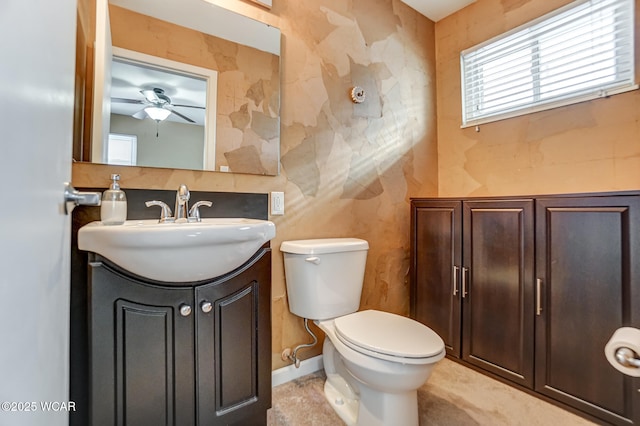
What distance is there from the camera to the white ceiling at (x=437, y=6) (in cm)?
219

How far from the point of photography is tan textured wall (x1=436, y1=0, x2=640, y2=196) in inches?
62.5

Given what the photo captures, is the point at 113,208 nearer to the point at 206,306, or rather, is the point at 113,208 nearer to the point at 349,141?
the point at 206,306

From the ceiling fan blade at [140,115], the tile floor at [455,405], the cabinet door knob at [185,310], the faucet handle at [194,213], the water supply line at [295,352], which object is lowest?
the tile floor at [455,405]

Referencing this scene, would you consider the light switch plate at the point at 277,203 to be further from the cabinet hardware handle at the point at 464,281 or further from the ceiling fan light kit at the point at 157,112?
the cabinet hardware handle at the point at 464,281

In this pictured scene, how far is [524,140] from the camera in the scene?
194 cm

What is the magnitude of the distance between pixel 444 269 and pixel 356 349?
38.3 inches

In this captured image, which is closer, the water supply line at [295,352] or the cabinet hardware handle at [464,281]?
the water supply line at [295,352]

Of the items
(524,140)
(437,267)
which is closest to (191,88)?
(437,267)

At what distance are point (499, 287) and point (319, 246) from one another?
1.04 m

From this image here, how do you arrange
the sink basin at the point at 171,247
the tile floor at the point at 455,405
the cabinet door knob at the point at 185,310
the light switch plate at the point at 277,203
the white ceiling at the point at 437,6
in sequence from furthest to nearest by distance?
1. the white ceiling at the point at 437,6
2. the light switch plate at the point at 277,203
3. the tile floor at the point at 455,405
4. the cabinet door knob at the point at 185,310
5. the sink basin at the point at 171,247

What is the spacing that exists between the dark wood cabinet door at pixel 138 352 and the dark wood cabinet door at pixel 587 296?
1637mm

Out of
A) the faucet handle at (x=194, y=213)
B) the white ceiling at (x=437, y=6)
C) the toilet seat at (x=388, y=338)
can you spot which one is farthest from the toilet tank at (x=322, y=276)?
the white ceiling at (x=437, y=6)

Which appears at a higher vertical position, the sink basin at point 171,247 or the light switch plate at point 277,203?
the light switch plate at point 277,203

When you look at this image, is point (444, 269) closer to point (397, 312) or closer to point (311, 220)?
point (397, 312)
